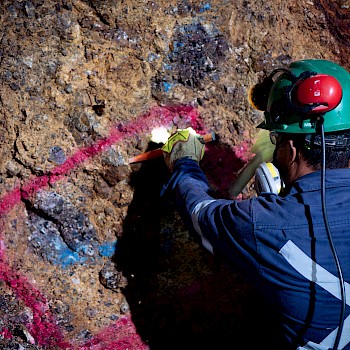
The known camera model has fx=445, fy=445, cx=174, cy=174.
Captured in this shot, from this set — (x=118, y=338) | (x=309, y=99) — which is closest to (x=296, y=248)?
(x=309, y=99)

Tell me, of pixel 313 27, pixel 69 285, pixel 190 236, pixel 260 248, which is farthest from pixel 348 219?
pixel 313 27

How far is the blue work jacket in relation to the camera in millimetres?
1434

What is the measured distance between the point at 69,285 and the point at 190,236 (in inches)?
25.4

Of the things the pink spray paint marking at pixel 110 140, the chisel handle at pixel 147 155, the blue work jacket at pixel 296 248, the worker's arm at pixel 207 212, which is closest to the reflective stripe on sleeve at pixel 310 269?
the blue work jacket at pixel 296 248

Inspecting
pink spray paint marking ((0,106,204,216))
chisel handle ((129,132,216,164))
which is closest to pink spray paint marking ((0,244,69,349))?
pink spray paint marking ((0,106,204,216))

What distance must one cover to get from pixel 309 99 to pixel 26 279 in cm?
152

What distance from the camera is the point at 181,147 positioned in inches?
77.7

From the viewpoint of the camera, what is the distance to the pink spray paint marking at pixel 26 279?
208 cm

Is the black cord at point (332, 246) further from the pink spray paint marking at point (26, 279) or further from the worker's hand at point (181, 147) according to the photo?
the pink spray paint marking at point (26, 279)

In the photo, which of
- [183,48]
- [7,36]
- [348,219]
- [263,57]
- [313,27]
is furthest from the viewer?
[313,27]

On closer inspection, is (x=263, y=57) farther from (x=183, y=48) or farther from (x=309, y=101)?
(x=309, y=101)

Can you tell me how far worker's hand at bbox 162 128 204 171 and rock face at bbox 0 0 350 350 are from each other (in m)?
0.18

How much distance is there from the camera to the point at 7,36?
208cm

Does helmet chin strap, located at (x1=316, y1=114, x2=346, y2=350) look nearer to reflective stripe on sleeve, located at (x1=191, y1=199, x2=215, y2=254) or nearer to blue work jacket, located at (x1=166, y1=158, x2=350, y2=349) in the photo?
blue work jacket, located at (x1=166, y1=158, x2=350, y2=349)
